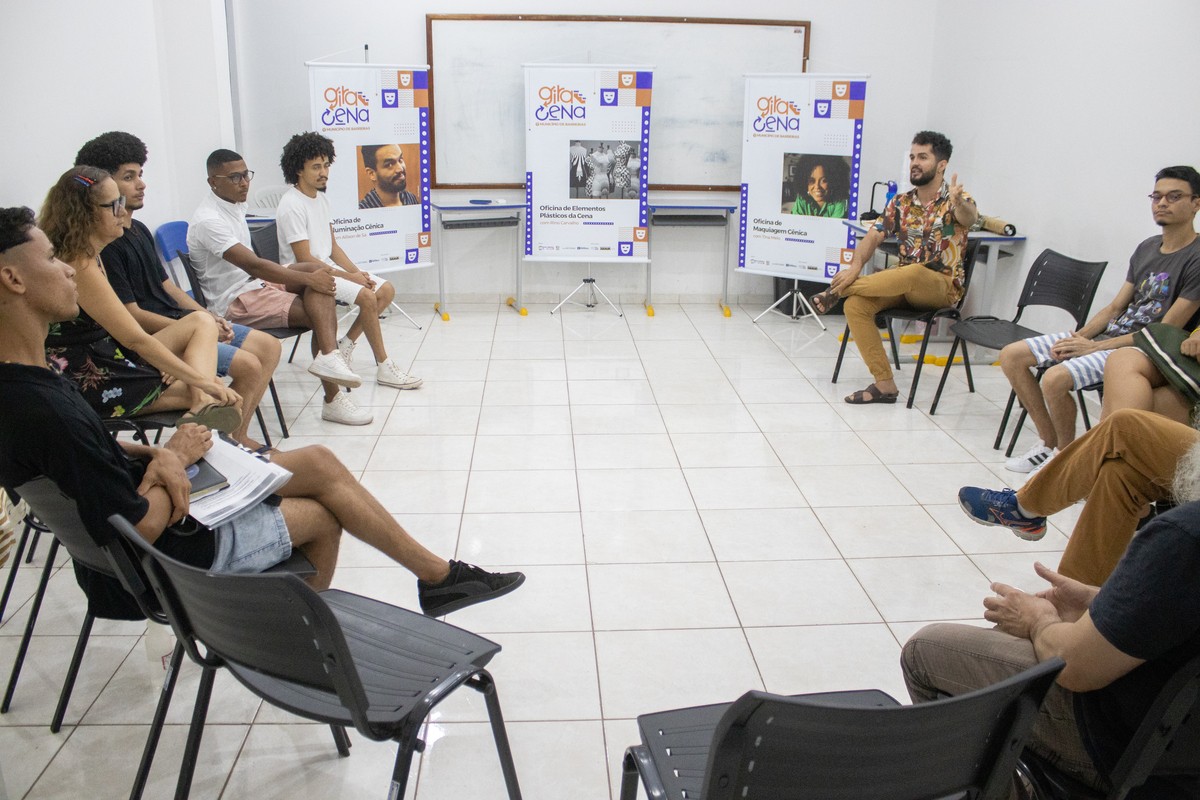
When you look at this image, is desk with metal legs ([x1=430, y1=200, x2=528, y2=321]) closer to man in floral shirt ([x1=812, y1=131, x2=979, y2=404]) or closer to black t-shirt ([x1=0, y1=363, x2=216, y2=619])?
man in floral shirt ([x1=812, y1=131, x2=979, y2=404])

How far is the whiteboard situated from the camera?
6500mm

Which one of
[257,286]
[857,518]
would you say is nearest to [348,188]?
[257,286]

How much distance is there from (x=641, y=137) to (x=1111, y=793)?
5.46m

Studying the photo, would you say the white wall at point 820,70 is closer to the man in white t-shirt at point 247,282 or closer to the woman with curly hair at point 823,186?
the man in white t-shirt at point 247,282

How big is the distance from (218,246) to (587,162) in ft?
9.30

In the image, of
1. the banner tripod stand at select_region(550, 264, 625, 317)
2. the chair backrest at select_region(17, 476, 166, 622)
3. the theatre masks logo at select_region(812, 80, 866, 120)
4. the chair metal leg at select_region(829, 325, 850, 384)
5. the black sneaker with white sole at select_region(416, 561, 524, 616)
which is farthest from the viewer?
the banner tripod stand at select_region(550, 264, 625, 317)

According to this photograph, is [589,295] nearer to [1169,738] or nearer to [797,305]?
[797,305]

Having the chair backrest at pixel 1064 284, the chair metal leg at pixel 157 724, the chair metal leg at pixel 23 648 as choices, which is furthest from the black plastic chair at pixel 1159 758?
the chair backrest at pixel 1064 284

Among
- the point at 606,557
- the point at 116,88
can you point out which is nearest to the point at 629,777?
the point at 606,557

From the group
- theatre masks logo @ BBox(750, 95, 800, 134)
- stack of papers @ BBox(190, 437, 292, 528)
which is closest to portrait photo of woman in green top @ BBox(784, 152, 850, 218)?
theatre masks logo @ BBox(750, 95, 800, 134)

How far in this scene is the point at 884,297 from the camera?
16.1 feet

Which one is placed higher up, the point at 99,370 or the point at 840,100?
the point at 840,100

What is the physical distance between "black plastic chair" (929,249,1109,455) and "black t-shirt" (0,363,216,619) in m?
3.58

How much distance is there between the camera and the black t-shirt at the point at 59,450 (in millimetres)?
1828
